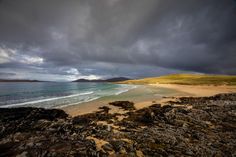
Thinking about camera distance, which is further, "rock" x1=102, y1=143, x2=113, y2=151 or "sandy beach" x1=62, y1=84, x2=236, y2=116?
"sandy beach" x1=62, y1=84, x2=236, y2=116

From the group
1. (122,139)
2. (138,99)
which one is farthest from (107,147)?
(138,99)

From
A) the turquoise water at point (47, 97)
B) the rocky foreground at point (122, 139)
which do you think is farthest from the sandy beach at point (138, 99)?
the rocky foreground at point (122, 139)

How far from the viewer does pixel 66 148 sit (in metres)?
7.02

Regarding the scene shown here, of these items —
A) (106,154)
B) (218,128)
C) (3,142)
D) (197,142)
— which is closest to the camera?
(106,154)

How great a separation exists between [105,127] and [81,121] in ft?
9.28

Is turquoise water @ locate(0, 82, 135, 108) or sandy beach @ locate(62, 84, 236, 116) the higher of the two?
turquoise water @ locate(0, 82, 135, 108)

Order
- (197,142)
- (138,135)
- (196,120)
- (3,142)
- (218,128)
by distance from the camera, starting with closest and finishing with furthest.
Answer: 1. (3,142)
2. (197,142)
3. (138,135)
4. (218,128)
5. (196,120)

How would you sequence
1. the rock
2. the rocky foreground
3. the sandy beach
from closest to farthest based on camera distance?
the rocky foreground
the rock
the sandy beach

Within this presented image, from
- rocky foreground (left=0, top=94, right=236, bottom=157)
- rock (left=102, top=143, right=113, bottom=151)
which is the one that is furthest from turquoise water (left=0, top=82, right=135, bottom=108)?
rock (left=102, top=143, right=113, bottom=151)

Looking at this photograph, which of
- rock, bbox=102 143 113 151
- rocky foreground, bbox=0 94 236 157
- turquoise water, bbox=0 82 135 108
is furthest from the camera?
turquoise water, bbox=0 82 135 108

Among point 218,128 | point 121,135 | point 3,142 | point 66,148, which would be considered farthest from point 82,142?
point 218,128

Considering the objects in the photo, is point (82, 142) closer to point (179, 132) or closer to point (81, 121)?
point (81, 121)

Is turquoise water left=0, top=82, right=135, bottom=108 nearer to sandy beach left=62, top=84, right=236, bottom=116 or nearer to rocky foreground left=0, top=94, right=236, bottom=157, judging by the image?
sandy beach left=62, top=84, right=236, bottom=116

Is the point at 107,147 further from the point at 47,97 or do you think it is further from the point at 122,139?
the point at 47,97
